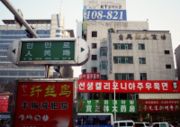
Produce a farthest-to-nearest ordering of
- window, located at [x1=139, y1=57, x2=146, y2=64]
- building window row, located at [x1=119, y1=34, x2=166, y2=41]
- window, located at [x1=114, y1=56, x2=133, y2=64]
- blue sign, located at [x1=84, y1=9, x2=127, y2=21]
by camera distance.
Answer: blue sign, located at [x1=84, y1=9, x2=127, y2=21] → building window row, located at [x1=119, y1=34, x2=166, y2=41] → window, located at [x1=139, y1=57, x2=146, y2=64] → window, located at [x1=114, y1=56, x2=133, y2=64]

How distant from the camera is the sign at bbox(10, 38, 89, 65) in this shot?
26.8ft

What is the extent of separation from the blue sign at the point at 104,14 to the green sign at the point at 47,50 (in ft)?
145

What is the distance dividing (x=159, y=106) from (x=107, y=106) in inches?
281

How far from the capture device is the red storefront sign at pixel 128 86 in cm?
3462

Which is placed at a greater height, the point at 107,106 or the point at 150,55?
the point at 150,55

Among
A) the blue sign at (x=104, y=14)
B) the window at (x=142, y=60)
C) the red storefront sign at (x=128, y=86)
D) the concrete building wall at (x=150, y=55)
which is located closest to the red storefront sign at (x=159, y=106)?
the red storefront sign at (x=128, y=86)

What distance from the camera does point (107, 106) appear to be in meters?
34.0

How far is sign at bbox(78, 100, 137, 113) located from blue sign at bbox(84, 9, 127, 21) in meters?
22.8

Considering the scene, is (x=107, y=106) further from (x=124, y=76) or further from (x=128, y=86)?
(x=124, y=76)

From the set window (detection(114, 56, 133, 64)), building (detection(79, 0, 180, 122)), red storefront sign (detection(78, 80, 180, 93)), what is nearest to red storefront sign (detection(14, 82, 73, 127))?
building (detection(79, 0, 180, 122))

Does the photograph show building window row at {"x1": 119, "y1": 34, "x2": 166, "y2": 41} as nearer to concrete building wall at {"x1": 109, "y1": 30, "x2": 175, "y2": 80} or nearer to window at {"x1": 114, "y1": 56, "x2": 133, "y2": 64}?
concrete building wall at {"x1": 109, "y1": 30, "x2": 175, "y2": 80}

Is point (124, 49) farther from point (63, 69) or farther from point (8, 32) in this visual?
point (8, 32)

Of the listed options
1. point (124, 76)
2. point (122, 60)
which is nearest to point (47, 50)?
point (124, 76)

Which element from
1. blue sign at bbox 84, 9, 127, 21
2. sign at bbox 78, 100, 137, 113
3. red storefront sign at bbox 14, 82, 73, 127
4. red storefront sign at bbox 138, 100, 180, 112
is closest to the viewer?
red storefront sign at bbox 14, 82, 73, 127
